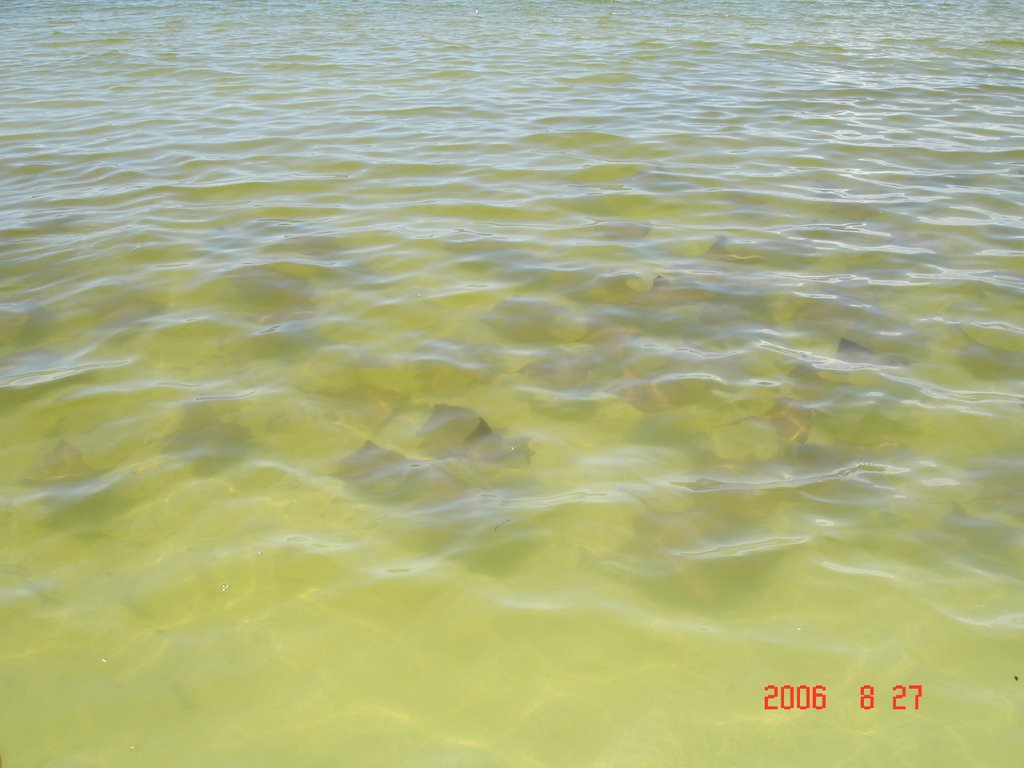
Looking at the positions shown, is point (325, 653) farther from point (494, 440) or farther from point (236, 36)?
point (236, 36)

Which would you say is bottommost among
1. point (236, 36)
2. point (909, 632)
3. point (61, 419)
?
point (909, 632)

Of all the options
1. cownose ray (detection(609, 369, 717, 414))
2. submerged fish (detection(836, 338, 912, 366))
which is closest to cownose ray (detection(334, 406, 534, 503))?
cownose ray (detection(609, 369, 717, 414))

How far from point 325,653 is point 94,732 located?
26.8 inches

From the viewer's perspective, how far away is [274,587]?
3.09m

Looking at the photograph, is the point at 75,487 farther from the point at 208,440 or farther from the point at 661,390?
the point at 661,390

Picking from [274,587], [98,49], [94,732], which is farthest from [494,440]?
[98,49]

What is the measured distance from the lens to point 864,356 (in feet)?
14.6

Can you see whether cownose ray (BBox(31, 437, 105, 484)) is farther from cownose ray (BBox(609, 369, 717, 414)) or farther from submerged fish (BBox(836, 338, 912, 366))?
submerged fish (BBox(836, 338, 912, 366))

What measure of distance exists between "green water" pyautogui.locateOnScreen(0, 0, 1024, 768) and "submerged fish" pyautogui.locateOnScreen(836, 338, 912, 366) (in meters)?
0.03
